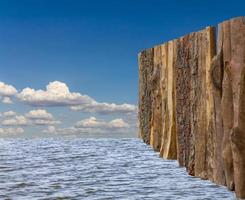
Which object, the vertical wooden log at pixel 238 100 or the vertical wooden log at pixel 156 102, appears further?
the vertical wooden log at pixel 156 102

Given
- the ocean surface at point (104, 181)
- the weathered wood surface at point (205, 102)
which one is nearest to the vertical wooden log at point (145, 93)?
the weathered wood surface at point (205, 102)

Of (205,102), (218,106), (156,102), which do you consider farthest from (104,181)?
(156,102)

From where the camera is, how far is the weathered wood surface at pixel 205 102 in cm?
566

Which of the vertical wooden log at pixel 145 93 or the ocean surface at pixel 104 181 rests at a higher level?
the vertical wooden log at pixel 145 93

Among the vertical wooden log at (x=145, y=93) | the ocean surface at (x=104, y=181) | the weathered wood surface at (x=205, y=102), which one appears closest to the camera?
the weathered wood surface at (x=205, y=102)

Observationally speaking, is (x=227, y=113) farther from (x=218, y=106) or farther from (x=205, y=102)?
(x=205, y=102)

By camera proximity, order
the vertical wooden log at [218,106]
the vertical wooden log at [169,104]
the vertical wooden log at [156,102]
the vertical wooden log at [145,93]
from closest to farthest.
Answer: the vertical wooden log at [218,106]
the vertical wooden log at [169,104]
the vertical wooden log at [156,102]
the vertical wooden log at [145,93]

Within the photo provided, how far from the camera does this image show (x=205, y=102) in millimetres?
7059

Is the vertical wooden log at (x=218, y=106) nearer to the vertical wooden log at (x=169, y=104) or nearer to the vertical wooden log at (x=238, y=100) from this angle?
the vertical wooden log at (x=238, y=100)

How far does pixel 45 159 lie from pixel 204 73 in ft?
14.6

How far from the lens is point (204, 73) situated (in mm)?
7145

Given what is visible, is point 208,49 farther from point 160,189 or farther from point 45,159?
point 45,159

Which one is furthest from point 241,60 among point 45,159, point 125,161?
point 45,159

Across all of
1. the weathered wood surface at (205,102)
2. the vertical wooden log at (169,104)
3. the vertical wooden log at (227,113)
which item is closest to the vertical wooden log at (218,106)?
the weathered wood surface at (205,102)
